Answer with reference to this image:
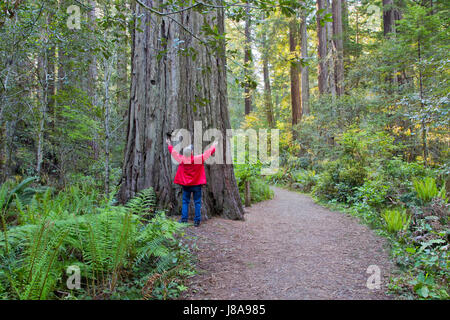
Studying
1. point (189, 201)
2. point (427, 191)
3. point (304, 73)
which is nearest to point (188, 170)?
point (189, 201)

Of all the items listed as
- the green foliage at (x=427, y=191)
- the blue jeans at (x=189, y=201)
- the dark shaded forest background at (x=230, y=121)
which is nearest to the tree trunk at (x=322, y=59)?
the dark shaded forest background at (x=230, y=121)

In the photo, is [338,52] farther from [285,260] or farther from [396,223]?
[285,260]

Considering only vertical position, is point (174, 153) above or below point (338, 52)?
below

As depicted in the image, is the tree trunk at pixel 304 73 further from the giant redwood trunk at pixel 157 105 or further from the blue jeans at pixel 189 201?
the blue jeans at pixel 189 201

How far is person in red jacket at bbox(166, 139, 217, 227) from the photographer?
15.1 ft

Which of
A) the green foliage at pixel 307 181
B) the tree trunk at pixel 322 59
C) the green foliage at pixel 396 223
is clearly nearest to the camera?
the green foliage at pixel 396 223

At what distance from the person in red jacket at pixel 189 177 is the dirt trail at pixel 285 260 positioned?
1.12 ft

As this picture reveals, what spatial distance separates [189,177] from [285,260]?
209cm

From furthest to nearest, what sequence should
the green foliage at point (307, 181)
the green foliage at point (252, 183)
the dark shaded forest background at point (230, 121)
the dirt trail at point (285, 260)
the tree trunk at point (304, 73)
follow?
the tree trunk at point (304, 73), the green foliage at point (307, 181), the green foliage at point (252, 183), the dark shaded forest background at point (230, 121), the dirt trail at point (285, 260)

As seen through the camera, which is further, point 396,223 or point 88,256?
point 396,223

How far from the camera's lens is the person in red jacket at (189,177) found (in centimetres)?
459

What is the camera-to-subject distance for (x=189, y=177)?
4.61m

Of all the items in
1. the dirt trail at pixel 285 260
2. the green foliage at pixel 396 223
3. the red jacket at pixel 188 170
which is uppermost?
the red jacket at pixel 188 170

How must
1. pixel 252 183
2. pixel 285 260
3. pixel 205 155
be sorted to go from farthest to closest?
pixel 252 183
pixel 205 155
pixel 285 260
